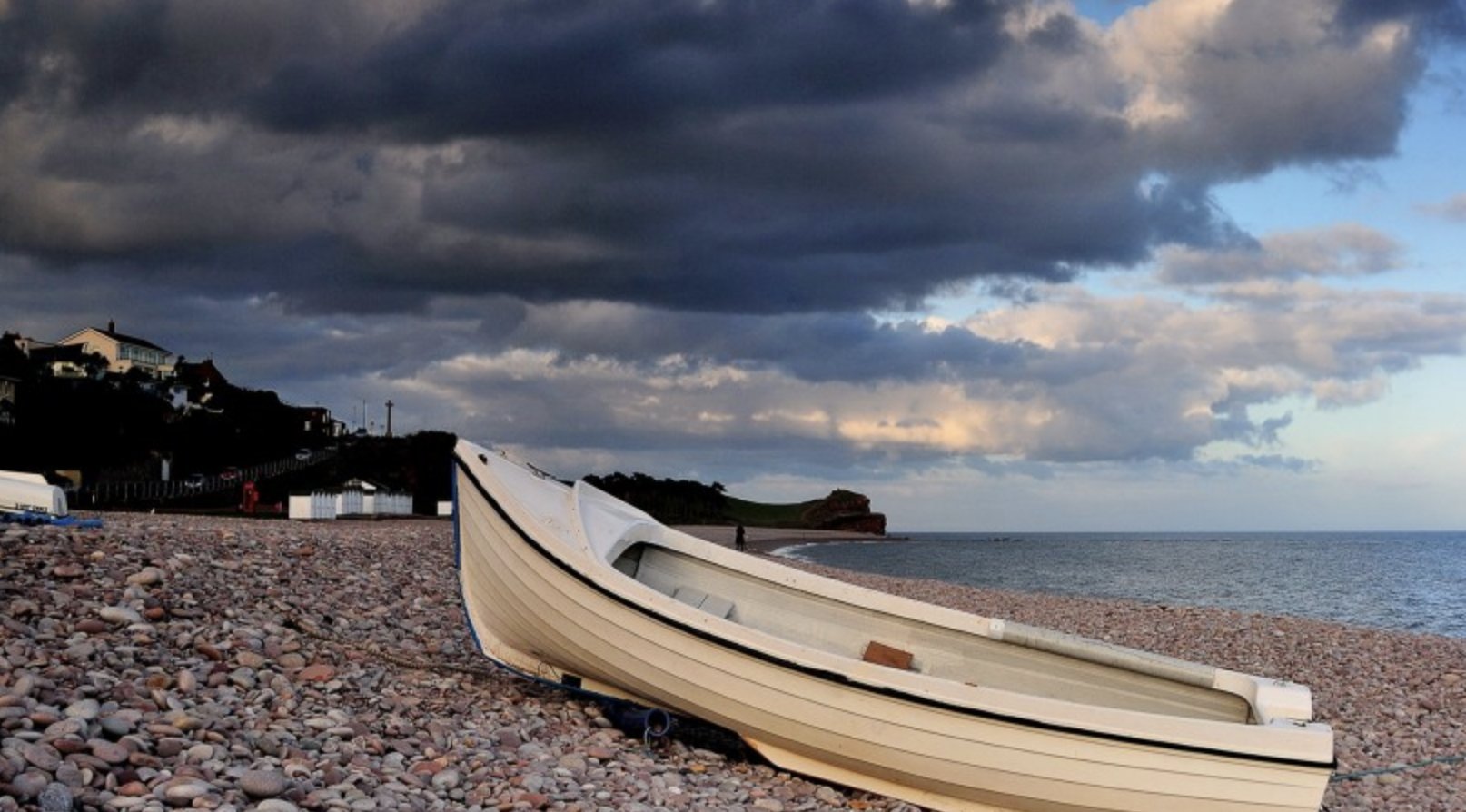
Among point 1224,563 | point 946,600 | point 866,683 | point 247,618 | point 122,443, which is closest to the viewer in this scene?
Result: point 866,683

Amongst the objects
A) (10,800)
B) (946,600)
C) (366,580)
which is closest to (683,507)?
(946,600)

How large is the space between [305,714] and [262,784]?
1964 millimetres

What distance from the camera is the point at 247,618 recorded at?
11.3m

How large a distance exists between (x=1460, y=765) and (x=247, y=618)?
13043 millimetres

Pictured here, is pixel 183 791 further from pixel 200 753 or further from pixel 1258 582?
pixel 1258 582

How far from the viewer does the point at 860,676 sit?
29.0ft

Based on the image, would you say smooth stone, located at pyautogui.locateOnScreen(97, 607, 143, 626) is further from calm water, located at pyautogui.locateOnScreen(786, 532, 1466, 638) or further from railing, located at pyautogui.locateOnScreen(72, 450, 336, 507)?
railing, located at pyautogui.locateOnScreen(72, 450, 336, 507)

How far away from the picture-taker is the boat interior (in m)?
10.1

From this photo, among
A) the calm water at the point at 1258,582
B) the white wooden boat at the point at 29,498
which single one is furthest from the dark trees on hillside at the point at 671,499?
the white wooden boat at the point at 29,498

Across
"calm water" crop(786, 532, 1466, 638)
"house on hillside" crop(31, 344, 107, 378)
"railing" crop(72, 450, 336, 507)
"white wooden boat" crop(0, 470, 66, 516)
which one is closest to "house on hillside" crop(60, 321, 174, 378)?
"house on hillside" crop(31, 344, 107, 378)

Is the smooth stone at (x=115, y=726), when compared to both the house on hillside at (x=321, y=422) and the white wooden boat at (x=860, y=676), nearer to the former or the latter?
the white wooden boat at (x=860, y=676)

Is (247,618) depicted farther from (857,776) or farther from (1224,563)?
(1224,563)

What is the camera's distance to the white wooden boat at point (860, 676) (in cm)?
842

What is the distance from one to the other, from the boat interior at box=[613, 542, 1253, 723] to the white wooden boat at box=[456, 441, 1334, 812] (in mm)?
17
